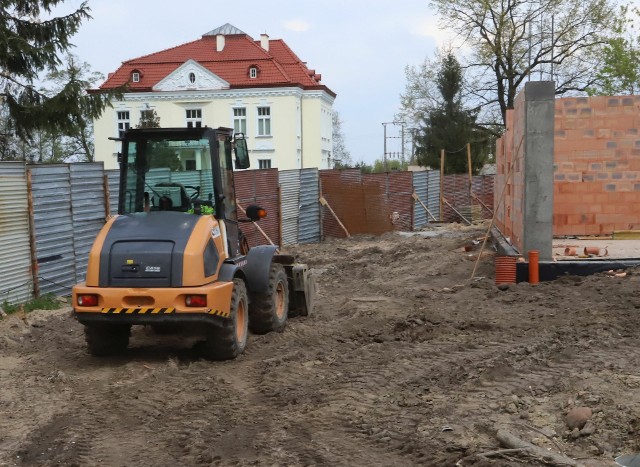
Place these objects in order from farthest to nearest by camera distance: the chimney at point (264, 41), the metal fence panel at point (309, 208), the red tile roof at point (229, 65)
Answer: the chimney at point (264, 41) < the red tile roof at point (229, 65) < the metal fence panel at point (309, 208)

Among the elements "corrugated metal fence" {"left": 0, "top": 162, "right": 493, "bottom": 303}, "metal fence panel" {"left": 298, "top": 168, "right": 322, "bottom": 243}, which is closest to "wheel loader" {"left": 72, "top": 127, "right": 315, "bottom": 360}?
"corrugated metal fence" {"left": 0, "top": 162, "right": 493, "bottom": 303}

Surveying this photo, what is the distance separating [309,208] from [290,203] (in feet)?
4.49

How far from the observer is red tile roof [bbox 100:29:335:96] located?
167 feet

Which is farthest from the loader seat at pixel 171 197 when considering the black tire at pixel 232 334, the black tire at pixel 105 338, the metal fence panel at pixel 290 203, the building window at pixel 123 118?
the building window at pixel 123 118

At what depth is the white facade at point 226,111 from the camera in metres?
50.5

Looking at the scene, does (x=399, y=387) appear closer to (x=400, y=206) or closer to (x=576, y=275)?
(x=576, y=275)

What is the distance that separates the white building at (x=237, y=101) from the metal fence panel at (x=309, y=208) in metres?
26.1

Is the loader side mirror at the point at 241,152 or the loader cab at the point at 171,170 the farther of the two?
the loader side mirror at the point at 241,152

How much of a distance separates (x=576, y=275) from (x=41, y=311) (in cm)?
842

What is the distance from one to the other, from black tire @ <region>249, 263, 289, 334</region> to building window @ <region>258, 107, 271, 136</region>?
41.6 metres

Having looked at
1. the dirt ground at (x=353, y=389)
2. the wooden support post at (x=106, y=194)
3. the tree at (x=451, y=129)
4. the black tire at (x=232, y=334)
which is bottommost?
the dirt ground at (x=353, y=389)

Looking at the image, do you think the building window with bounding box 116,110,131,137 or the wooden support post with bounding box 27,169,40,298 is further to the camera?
the building window with bounding box 116,110,131,137

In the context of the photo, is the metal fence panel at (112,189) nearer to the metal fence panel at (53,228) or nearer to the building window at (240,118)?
the metal fence panel at (53,228)

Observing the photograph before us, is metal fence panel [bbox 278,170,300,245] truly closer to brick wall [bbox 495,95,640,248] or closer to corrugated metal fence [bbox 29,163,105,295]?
brick wall [bbox 495,95,640,248]
